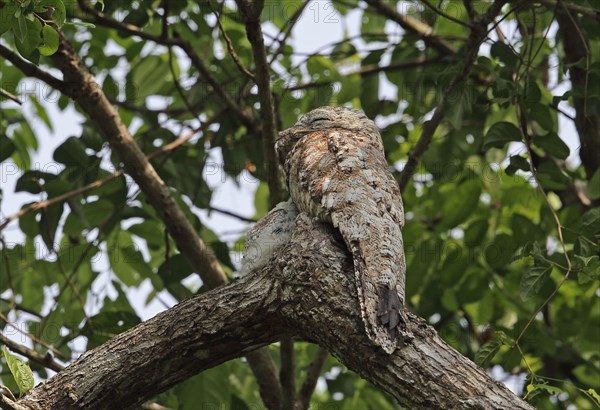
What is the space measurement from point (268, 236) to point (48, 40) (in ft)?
4.36

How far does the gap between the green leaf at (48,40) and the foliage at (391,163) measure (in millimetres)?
1089

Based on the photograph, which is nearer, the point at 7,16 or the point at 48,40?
the point at 7,16

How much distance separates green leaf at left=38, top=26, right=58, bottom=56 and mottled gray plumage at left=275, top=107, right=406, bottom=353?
3.93 ft

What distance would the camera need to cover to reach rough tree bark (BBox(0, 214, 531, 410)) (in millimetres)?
3141

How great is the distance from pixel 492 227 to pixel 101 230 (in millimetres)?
2844

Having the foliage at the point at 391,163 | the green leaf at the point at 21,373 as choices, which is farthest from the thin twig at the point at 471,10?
the green leaf at the point at 21,373

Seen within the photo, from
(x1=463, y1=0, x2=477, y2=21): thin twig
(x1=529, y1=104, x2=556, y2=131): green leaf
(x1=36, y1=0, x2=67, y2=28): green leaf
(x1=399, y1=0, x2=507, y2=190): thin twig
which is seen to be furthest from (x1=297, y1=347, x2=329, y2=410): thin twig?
(x1=36, y1=0, x2=67, y2=28): green leaf

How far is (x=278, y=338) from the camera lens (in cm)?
371

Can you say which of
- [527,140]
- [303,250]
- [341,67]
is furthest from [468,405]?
[341,67]

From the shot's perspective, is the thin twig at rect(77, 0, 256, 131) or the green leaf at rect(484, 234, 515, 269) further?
the thin twig at rect(77, 0, 256, 131)

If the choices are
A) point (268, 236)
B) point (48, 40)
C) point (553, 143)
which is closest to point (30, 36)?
point (48, 40)

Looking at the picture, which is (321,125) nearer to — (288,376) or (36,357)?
(288,376)

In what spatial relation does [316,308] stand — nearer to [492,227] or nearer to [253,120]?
[253,120]

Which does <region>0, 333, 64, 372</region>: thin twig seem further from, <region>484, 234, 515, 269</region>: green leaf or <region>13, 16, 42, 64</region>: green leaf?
<region>484, 234, 515, 269</region>: green leaf
